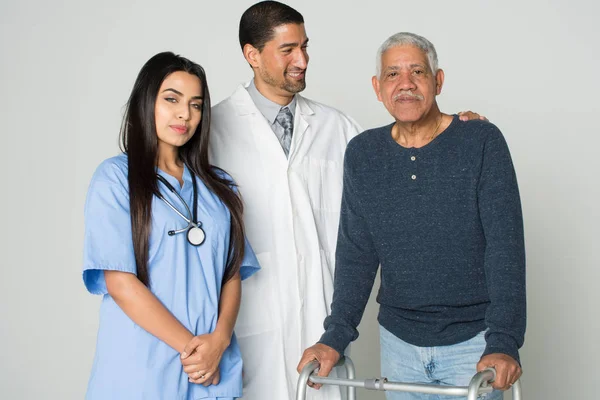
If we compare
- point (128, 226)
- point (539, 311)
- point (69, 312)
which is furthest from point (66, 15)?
point (539, 311)

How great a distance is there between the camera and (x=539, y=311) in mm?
4254

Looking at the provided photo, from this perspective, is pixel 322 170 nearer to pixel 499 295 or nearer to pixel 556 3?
pixel 499 295

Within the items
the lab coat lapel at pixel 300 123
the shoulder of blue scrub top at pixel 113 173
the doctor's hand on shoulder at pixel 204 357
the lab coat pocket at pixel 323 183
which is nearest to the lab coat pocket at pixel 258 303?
the lab coat pocket at pixel 323 183

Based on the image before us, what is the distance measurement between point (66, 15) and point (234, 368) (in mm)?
2825

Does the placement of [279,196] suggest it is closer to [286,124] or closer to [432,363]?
[286,124]

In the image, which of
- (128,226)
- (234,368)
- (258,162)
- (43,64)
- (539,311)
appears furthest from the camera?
(43,64)

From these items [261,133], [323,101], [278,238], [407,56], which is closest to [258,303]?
[278,238]

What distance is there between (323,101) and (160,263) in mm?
2313

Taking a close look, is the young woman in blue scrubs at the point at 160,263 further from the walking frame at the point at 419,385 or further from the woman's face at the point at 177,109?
the walking frame at the point at 419,385

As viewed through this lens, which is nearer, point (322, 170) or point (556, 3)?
point (322, 170)

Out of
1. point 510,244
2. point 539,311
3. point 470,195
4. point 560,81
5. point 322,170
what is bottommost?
point 539,311

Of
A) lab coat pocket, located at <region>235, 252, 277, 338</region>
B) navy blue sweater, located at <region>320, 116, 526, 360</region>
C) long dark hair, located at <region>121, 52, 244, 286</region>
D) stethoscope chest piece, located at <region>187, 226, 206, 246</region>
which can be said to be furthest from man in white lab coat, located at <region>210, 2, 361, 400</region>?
stethoscope chest piece, located at <region>187, 226, 206, 246</region>

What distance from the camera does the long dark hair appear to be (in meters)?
2.31

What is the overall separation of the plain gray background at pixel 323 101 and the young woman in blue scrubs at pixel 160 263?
2054 mm
